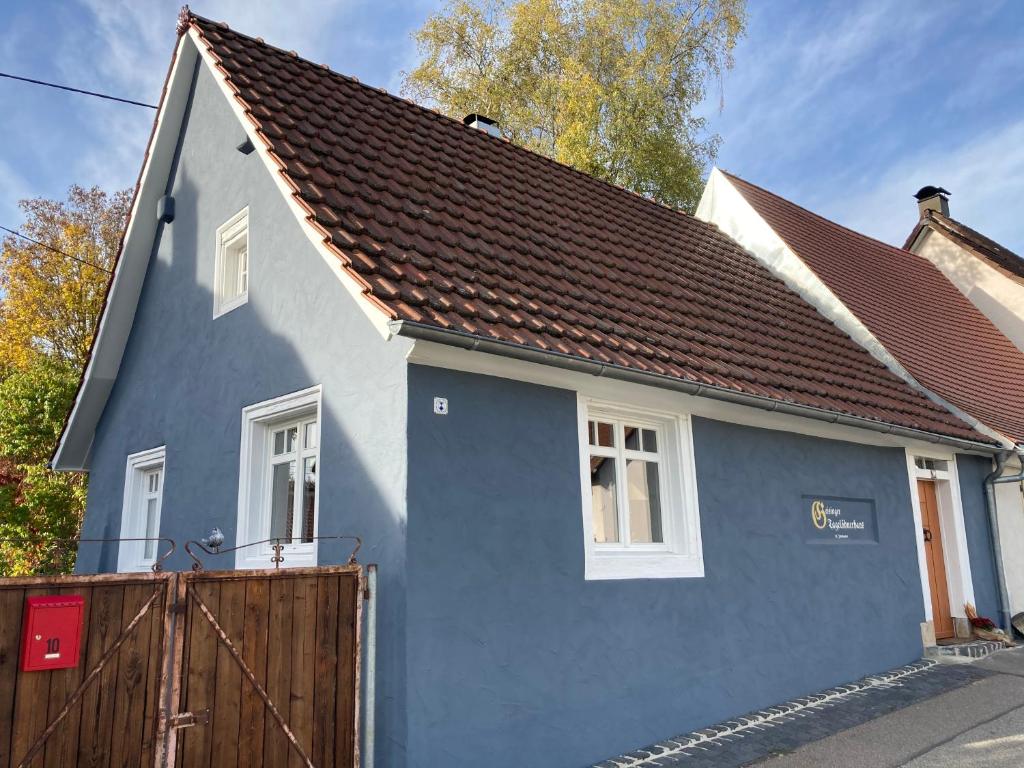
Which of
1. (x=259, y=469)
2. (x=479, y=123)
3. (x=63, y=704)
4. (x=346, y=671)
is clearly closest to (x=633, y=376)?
(x=346, y=671)

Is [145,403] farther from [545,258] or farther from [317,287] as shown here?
[545,258]

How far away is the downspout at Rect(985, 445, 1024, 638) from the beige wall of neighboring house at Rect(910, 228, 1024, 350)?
613cm

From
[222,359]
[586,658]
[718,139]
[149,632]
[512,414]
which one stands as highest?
[718,139]

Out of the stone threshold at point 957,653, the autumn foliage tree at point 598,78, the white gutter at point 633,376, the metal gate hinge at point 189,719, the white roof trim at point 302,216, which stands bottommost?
the stone threshold at point 957,653

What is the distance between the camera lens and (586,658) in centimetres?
597

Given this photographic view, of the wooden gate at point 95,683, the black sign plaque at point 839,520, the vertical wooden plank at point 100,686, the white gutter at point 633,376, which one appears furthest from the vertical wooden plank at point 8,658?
the black sign plaque at point 839,520

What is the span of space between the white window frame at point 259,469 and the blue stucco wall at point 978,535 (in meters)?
9.17

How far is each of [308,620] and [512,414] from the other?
6.75 feet

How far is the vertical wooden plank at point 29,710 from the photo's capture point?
12.3ft

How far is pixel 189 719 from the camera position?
4.34 meters

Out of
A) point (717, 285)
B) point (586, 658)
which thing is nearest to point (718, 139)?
point (717, 285)

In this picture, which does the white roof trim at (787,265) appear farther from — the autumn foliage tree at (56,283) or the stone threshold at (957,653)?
the autumn foliage tree at (56,283)

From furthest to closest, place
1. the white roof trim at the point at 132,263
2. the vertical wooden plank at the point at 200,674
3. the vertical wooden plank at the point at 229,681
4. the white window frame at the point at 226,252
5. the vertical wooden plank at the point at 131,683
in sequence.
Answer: the white roof trim at the point at 132,263 < the white window frame at the point at 226,252 < the vertical wooden plank at the point at 229,681 < the vertical wooden plank at the point at 200,674 < the vertical wooden plank at the point at 131,683

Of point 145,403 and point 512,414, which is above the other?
point 145,403
